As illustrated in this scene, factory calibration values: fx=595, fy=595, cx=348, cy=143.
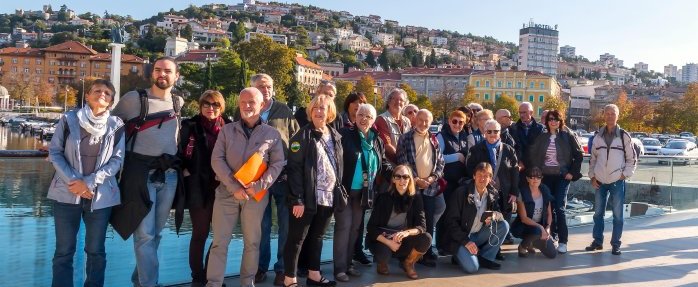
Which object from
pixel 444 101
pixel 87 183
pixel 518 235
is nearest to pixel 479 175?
pixel 518 235

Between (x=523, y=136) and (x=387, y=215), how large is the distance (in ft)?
6.48

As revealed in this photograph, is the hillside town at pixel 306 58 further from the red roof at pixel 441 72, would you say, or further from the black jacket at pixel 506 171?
the black jacket at pixel 506 171

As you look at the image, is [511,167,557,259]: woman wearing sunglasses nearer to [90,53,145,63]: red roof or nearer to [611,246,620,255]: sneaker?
[611,246,620,255]: sneaker

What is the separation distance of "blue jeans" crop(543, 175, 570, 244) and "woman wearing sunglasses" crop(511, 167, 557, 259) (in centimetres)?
11

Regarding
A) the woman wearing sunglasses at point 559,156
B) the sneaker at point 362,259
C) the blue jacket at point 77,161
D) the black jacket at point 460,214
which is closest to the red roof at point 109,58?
the woman wearing sunglasses at point 559,156

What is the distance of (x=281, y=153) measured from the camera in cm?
369

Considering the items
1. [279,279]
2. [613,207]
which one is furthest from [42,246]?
[613,207]

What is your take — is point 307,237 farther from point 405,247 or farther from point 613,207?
point 613,207

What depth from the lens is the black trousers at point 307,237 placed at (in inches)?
152

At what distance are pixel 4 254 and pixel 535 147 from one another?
4261 millimetres

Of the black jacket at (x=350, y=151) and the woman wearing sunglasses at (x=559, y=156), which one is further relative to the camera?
the woman wearing sunglasses at (x=559, y=156)

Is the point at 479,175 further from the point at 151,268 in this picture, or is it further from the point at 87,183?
the point at 87,183

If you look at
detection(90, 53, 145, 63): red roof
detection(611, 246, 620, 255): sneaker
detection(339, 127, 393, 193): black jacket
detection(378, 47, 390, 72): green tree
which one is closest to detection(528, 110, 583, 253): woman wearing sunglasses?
detection(611, 246, 620, 255): sneaker

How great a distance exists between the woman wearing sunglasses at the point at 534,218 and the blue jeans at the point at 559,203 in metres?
0.11
